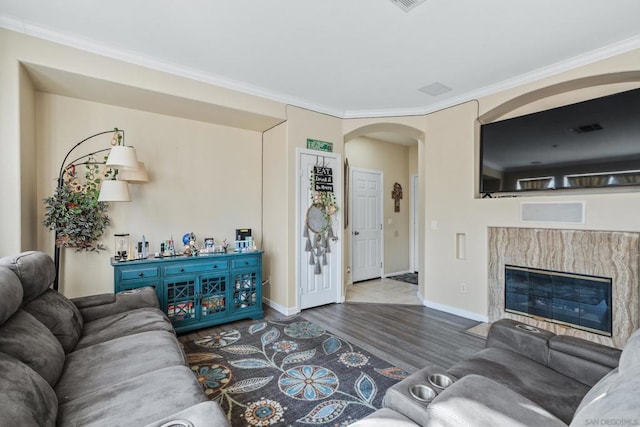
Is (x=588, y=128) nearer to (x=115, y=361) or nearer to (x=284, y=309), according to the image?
(x=284, y=309)

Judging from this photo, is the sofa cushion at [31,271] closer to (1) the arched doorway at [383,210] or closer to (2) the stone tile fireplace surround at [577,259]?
(1) the arched doorway at [383,210]

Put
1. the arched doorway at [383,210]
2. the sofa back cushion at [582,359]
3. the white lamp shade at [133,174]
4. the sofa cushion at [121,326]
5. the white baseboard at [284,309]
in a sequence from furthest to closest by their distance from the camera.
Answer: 1. the arched doorway at [383,210]
2. the white baseboard at [284,309]
3. the white lamp shade at [133,174]
4. the sofa cushion at [121,326]
5. the sofa back cushion at [582,359]

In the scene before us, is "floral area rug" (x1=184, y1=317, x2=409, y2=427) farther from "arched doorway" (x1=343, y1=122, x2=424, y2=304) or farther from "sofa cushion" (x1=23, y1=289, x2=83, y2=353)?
"arched doorway" (x1=343, y1=122, x2=424, y2=304)

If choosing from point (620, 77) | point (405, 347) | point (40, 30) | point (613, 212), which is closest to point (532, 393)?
point (405, 347)

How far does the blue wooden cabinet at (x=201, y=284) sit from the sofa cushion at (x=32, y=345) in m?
1.22

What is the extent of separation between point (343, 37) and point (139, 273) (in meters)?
2.91

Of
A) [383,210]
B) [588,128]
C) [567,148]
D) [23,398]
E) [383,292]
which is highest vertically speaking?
[588,128]

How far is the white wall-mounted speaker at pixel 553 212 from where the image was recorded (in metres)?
2.85

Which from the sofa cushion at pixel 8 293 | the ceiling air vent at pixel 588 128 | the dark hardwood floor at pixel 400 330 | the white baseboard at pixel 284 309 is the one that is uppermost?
the ceiling air vent at pixel 588 128

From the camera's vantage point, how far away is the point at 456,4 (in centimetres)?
211

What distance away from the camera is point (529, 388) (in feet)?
4.74

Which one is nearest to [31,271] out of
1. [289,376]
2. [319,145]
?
[289,376]

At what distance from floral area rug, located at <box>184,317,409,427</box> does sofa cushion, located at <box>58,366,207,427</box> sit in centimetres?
63

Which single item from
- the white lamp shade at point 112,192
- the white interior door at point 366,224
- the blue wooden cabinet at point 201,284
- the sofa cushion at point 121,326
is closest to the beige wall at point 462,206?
the white interior door at point 366,224
